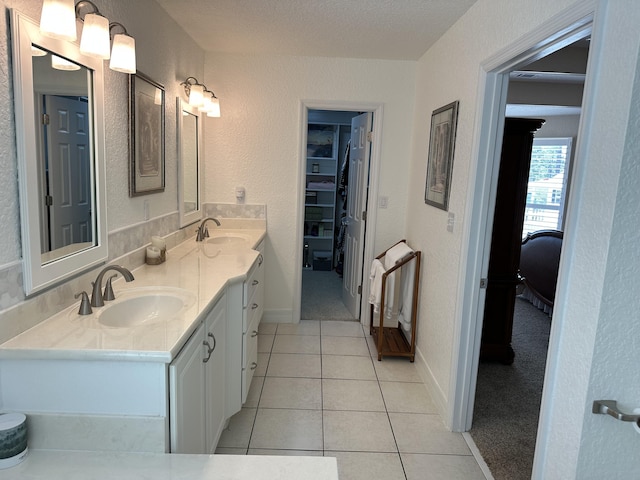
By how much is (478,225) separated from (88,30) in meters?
1.95

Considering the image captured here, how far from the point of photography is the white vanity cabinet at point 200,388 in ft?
4.58

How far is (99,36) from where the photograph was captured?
5.22ft

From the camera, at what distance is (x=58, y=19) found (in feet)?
4.53

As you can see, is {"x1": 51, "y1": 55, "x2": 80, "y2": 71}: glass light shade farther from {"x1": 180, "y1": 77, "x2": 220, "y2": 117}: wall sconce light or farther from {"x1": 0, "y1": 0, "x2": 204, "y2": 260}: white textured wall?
{"x1": 180, "y1": 77, "x2": 220, "y2": 117}: wall sconce light

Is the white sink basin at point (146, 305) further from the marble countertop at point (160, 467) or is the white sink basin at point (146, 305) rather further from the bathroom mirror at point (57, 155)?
the marble countertop at point (160, 467)

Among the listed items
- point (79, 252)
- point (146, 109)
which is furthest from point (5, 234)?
point (146, 109)

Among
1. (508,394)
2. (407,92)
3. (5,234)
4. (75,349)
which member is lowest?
(508,394)

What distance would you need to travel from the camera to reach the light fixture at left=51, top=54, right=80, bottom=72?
1562mm

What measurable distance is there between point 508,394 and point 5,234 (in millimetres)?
2906

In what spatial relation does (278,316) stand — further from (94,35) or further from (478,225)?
(94,35)

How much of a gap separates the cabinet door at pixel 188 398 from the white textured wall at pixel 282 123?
234 centimetres

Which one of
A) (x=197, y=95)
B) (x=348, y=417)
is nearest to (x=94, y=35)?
(x=197, y=95)

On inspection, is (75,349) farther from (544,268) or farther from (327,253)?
(327,253)

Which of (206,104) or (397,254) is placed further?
(397,254)
